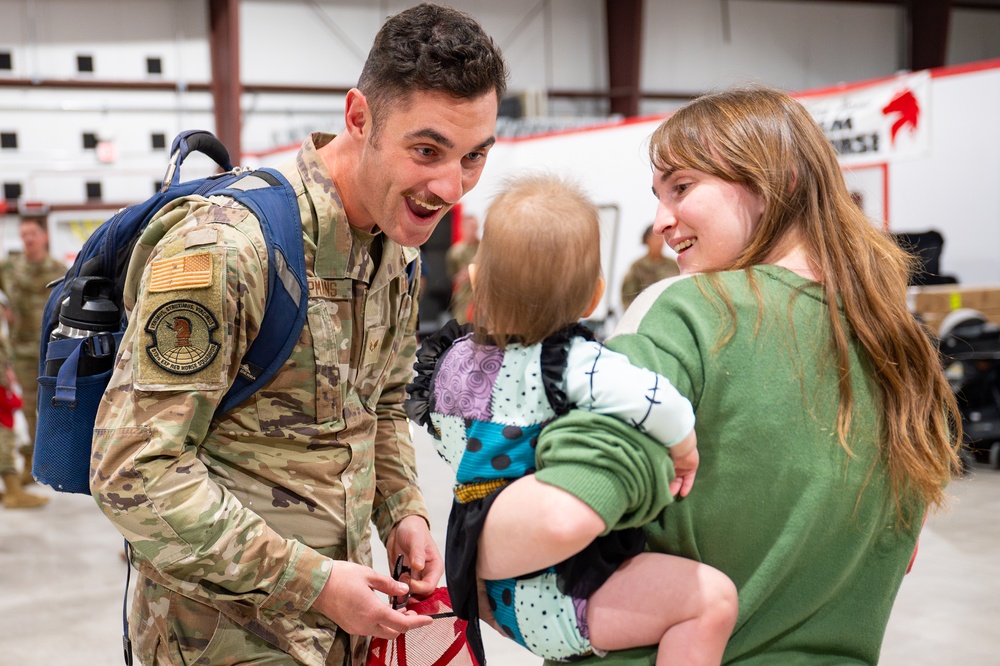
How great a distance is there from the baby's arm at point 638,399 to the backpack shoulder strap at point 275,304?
0.51m

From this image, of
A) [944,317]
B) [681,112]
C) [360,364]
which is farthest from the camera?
[944,317]

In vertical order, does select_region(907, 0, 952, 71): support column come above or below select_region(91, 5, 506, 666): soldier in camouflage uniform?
above

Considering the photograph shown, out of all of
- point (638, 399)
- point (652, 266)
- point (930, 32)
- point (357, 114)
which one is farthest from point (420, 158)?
point (930, 32)

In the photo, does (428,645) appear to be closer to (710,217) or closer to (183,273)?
(183,273)

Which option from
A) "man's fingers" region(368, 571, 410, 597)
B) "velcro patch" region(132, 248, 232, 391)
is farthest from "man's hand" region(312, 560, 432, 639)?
"velcro patch" region(132, 248, 232, 391)

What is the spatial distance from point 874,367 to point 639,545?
1.16 ft

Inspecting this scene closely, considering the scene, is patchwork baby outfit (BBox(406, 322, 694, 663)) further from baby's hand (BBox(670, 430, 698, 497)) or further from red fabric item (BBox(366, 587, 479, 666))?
red fabric item (BBox(366, 587, 479, 666))

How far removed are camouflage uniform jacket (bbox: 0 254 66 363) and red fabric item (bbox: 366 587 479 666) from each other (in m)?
6.25

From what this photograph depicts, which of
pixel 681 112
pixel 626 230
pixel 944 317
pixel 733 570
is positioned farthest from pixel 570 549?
pixel 626 230

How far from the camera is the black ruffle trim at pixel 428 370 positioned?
1.25 m

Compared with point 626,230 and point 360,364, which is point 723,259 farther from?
point 626,230

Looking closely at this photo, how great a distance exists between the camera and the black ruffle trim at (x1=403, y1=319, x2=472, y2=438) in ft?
4.11

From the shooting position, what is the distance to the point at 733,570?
1.12m

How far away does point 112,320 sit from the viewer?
4.82 ft
